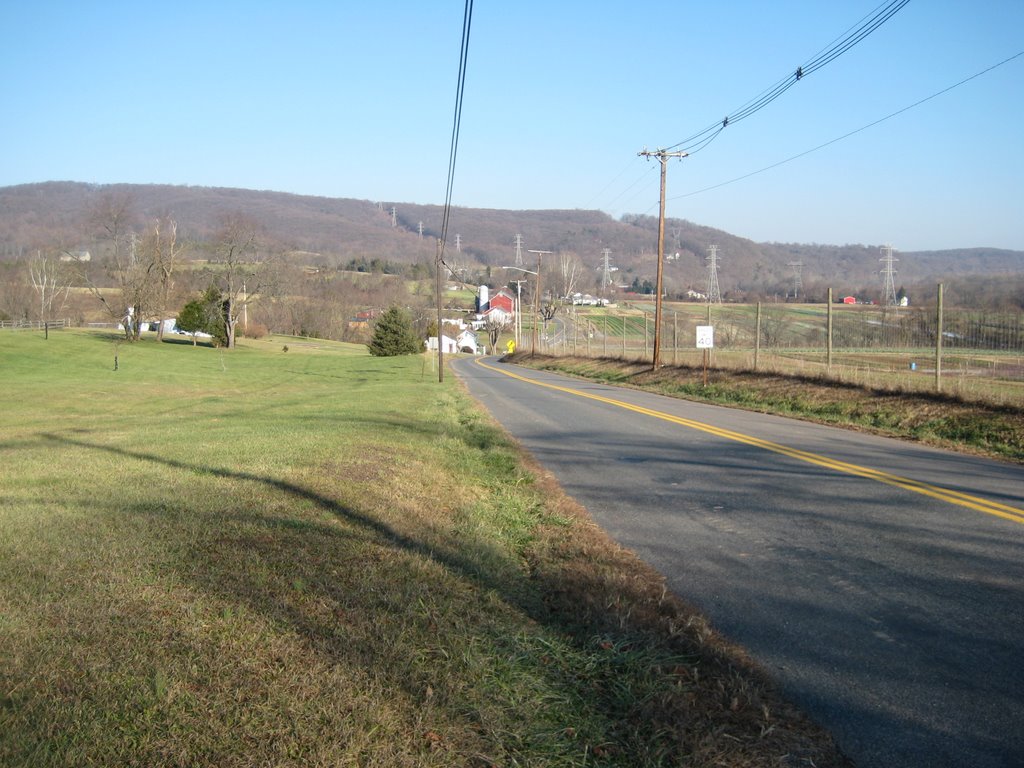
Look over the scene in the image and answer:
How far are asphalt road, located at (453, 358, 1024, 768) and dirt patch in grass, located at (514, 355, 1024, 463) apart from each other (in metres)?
2.04

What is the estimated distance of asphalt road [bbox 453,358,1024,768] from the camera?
3828mm

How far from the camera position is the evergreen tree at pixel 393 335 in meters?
69.6

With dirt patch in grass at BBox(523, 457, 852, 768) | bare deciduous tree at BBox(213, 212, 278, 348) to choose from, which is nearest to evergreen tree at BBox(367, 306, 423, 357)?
bare deciduous tree at BBox(213, 212, 278, 348)

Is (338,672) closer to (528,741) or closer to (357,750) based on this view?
(357,750)

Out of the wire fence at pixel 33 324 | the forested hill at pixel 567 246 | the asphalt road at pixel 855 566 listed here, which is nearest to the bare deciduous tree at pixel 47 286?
the wire fence at pixel 33 324

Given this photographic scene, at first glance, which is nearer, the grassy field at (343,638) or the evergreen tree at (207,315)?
the grassy field at (343,638)

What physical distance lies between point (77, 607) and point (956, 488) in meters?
8.55

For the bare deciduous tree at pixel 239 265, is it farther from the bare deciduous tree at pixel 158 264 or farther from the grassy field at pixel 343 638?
the grassy field at pixel 343 638

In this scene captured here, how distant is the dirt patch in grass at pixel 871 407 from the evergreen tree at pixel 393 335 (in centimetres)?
4121

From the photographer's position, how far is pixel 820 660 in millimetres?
4426

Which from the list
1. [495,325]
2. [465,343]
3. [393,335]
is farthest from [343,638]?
[465,343]

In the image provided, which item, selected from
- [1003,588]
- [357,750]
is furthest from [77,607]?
[1003,588]

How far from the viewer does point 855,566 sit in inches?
242

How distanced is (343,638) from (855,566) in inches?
154
